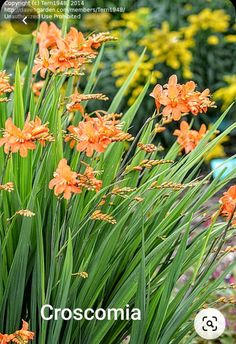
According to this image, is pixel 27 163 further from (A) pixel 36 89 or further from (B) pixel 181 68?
(B) pixel 181 68

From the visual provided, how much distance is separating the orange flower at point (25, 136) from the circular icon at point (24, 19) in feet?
2.40

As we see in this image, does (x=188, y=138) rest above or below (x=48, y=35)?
below

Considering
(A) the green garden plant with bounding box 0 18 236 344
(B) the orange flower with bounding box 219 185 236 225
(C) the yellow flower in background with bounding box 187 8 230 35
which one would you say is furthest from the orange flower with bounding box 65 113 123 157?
(C) the yellow flower in background with bounding box 187 8 230 35

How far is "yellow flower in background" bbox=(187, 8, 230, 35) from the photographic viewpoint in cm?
282

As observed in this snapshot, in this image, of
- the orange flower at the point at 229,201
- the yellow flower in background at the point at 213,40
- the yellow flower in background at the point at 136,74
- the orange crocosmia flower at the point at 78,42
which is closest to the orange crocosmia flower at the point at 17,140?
the orange crocosmia flower at the point at 78,42

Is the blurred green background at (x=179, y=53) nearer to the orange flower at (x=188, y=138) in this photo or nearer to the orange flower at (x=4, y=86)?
the orange flower at (x=188, y=138)

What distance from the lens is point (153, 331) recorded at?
63.1 inches

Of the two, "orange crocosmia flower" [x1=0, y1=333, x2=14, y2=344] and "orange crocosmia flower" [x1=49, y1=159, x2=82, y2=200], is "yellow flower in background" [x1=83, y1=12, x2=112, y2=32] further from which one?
"orange crocosmia flower" [x1=0, y1=333, x2=14, y2=344]

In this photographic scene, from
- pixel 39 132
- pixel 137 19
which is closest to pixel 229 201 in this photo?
pixel 39 132

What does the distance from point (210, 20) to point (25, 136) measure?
5.41 feet

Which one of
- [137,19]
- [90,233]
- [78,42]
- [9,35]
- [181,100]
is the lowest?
[90,233]

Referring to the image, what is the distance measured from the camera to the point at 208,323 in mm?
1823

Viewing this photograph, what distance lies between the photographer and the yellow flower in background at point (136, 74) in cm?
317

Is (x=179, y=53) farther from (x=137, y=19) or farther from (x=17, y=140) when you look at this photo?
(x=17, y=140)
